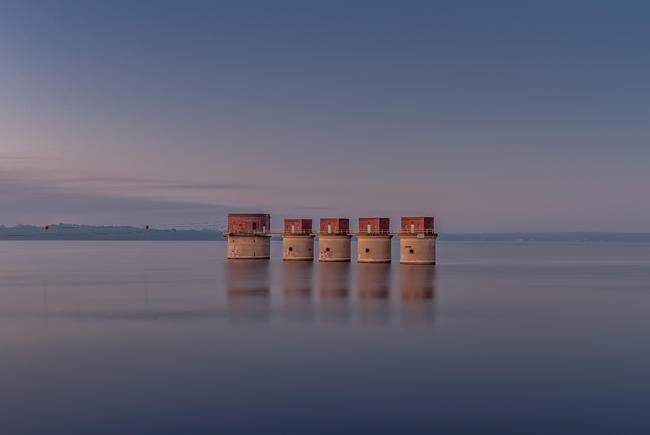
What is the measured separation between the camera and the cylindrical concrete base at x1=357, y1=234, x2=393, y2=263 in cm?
9588

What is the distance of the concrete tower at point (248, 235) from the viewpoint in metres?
103

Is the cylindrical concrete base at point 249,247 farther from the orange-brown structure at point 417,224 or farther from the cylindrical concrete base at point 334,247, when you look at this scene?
the orange-brown structure at point 417,224

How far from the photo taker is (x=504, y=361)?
28.6 metres

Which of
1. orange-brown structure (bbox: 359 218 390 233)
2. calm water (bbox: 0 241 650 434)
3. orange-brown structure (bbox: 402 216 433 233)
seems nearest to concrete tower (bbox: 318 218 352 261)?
orange-brown structure (bbox: 359 218 390 233)

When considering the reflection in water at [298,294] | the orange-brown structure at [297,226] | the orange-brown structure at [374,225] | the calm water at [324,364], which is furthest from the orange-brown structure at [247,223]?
the calm water at [324,364]

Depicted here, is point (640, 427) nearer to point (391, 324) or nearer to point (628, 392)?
point (628, 392)

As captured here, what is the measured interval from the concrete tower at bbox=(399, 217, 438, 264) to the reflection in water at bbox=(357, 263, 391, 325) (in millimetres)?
4762

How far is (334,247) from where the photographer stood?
101 meters

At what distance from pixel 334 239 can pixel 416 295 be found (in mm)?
46373

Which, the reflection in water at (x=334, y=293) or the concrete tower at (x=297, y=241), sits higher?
the concrete tower at (x=297, y=241)

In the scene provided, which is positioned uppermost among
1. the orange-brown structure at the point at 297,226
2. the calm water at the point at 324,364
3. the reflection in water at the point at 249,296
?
the orange-brown structure at the point at 297,226

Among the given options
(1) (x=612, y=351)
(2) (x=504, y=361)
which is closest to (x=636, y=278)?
(1) (x=612, y=351)

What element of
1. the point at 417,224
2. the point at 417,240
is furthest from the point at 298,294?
the point at 417,240

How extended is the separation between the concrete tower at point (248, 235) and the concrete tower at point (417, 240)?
88.3 feet
